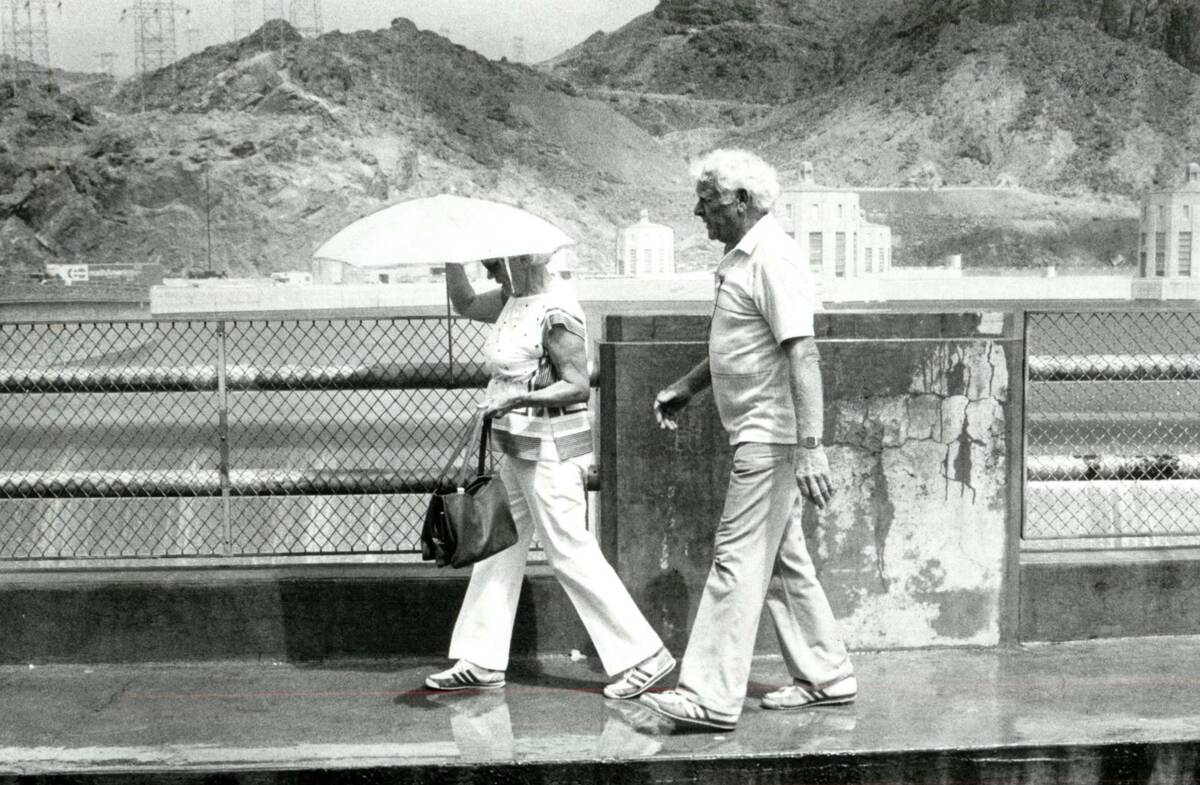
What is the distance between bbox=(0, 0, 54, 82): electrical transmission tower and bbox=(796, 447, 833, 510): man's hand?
88.9m

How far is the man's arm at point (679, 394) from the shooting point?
413 cm

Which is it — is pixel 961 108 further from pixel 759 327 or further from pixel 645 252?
pixel 759 327

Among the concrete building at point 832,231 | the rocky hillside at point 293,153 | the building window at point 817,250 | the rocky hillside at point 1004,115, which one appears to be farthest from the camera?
the rocky hillside at point 1004,115

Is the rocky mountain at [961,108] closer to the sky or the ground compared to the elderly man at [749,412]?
closer to the sky

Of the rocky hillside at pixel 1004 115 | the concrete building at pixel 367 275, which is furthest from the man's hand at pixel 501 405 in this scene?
the rocky hillside at pixel 1004 115

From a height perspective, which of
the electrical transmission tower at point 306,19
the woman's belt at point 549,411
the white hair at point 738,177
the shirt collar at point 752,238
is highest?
the electrical transmission tower at point 306,19

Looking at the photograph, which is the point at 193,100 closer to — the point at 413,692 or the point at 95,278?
the point at 95,278

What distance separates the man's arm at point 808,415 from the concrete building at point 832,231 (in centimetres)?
8726

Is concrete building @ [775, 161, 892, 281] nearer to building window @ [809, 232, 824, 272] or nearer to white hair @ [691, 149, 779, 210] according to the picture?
building window @ [809, 232, 824, 272]

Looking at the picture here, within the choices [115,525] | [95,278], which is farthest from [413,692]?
[95,278]

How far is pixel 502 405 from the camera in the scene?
13.9 ft

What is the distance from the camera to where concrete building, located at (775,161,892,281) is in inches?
3610

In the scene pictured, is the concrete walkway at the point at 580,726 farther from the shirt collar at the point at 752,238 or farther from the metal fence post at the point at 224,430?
the shirt collar at the point at 752,238

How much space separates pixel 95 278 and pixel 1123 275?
69.1m
